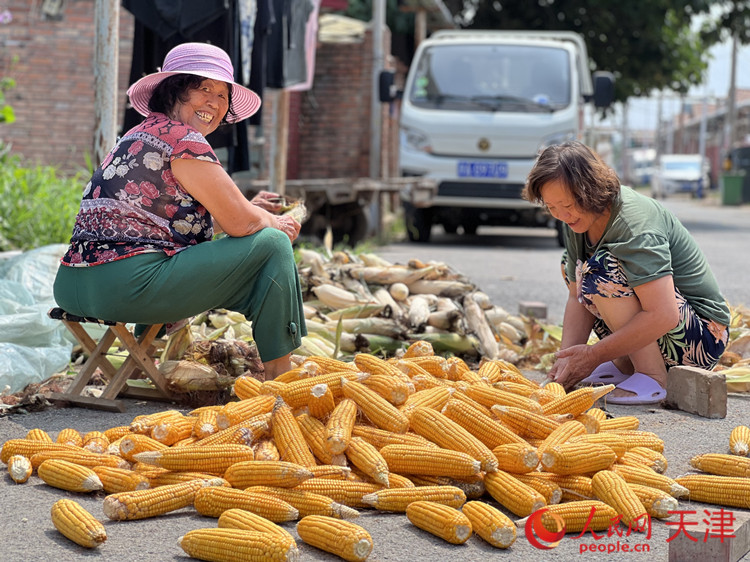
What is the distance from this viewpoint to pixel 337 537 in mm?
2695

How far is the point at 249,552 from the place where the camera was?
2609 mm

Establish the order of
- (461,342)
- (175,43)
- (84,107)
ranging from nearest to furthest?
(461,342) < (175,43) < (84,107)

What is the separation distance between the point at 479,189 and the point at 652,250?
8.87m

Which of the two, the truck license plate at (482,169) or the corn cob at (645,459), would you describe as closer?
the corn cob at (645,459)

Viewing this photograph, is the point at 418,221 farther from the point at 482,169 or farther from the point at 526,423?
the point at 526,423

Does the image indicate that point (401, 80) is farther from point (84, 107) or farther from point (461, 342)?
point (461, 342)

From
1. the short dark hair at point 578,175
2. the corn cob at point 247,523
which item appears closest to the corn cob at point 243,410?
the corn cob at point 247,523

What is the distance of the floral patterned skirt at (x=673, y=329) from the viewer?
169 inches

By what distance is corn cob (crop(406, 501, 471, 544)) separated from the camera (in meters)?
2.83

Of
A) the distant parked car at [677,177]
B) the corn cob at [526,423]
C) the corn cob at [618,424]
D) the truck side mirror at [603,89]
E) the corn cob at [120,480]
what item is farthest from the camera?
the distant parked car at [677,177]

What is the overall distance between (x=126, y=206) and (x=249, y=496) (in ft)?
5.26

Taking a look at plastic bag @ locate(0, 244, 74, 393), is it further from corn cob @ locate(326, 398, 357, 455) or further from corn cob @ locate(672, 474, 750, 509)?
corn cob @ locate(672, 474, 750, 509)

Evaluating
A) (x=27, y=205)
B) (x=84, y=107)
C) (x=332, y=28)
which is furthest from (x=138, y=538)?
(x=332, y=28)

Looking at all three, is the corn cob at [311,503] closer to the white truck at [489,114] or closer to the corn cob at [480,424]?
the corn cob at [480,424]
